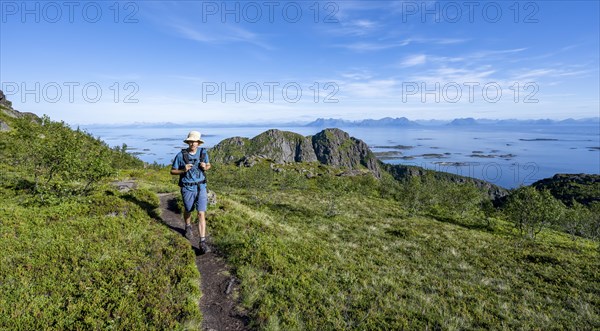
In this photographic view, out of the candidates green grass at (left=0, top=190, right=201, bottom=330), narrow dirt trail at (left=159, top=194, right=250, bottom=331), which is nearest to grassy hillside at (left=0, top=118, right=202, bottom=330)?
green grass at (left=0, top=190, right=201, bottom=330)

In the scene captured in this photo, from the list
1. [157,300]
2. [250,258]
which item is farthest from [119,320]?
[250,258]

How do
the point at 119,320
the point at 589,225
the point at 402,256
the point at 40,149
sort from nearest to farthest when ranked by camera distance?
the point at 119,320 → the point at 402,256 → the point at 40,149 → the point at 589,225

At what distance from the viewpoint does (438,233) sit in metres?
24.3

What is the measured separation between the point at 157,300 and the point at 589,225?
Answer: 298 feet

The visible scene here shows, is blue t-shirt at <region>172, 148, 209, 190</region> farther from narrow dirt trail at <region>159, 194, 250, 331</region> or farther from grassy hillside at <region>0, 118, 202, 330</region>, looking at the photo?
narrow dirt trail at <region>159, 194, 250, 331</region>

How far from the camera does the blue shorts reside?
11.8 metres

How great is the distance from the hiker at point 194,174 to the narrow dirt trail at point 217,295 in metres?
0.71

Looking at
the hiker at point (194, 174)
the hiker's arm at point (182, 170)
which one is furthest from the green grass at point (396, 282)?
the hiker's arm at point (182, 170)

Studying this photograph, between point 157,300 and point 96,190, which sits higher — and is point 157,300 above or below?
below

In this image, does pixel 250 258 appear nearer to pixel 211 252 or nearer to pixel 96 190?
pixel 211 252

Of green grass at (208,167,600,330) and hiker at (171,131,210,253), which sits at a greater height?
hiker at (171,131,210,253)

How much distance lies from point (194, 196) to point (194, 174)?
3.20ft

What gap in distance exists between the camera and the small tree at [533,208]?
36.0 meters

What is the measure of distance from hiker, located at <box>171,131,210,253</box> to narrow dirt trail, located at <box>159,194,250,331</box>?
0.71 m
